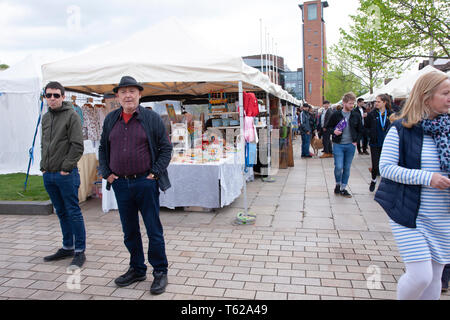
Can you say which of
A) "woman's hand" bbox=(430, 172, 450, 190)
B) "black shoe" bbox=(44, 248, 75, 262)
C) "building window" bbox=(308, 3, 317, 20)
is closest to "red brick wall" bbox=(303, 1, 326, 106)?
"building window" bbox=(308, 3, 317, 20)

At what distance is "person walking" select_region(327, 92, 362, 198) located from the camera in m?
6.15

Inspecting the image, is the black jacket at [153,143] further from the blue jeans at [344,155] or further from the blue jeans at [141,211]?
the blue jeans at [344,155]

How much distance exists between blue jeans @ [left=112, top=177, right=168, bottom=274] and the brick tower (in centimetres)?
6565

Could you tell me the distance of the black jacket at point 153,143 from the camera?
9.86ft

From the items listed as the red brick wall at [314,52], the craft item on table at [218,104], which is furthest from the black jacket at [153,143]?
the red brick wall at [314,52]

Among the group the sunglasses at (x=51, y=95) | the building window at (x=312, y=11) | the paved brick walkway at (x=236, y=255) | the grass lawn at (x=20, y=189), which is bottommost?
the paved brick walkway at (x=236, y=255)

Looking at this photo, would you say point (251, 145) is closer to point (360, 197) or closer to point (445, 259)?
point (360, 197)

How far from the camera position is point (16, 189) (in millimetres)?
7406

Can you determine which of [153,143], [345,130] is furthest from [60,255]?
[345,130]

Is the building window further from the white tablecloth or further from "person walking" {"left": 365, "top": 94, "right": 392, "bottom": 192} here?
the white tablecloth

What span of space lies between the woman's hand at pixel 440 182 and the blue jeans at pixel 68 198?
10.8 feet

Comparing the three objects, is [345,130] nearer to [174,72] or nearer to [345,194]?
[345,194]

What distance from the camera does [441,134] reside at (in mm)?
A: 2059

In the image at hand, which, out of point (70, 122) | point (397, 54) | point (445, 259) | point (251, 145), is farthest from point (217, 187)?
point (397, 54)
